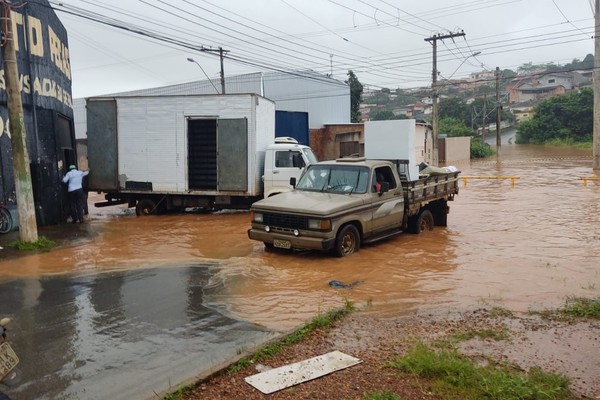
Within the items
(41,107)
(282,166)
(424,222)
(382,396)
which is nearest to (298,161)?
(282,166)

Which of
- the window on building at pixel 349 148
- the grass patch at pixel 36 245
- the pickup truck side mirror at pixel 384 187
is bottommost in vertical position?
the grass patch at pixel 36 245

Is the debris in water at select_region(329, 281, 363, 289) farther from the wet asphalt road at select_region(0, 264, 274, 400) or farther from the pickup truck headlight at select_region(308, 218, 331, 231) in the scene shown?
the wet asphalt road at select_region(0, 264, 274, 400)

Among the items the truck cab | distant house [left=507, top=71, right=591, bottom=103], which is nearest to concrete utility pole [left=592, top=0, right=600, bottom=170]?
the truck cab

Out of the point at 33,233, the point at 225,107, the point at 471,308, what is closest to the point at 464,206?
the point at 225,107

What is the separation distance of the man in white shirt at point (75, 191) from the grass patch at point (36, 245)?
3.34m

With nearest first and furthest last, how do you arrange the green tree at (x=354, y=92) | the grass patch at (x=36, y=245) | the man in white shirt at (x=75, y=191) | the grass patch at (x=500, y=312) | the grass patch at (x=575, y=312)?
the grass patch at (x=575, y=312) → the grass patch at (x=500, y=312) → the grass patch at (x=36, y=245) → the man in white shirt at (x=75, y=191) → the green tree at (x=354, y=92)

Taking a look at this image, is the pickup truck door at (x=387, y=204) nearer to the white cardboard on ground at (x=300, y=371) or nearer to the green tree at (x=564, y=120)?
the white cardboard on ground at (x=300, y=371)

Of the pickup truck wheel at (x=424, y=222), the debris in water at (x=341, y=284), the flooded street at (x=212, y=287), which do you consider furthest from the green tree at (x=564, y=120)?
the debris in water at (x=341, y=284)

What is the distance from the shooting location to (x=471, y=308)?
6.98m

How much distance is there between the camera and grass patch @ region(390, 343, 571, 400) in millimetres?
4223

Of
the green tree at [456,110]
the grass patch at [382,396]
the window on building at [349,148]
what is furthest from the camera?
the green tree at [456,110]

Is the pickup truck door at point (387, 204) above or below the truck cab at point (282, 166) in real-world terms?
below

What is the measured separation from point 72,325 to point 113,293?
1.50 m

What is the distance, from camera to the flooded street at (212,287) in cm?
522
